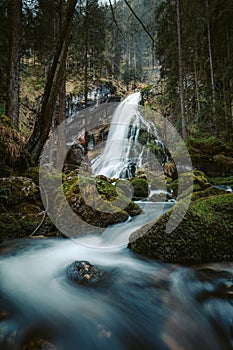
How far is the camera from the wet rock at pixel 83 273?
2418 millimetres

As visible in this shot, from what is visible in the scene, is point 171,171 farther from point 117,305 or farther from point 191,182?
point 117,305

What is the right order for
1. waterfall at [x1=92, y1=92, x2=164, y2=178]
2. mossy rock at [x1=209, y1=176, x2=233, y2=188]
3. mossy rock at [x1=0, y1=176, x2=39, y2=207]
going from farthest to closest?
waterfall at [x1=92, y1=92, x2=164, y2=178], mossy rock at [x1=209, y1=176, x2=233, y2=188], mossy rock at [x1=0, y1=176, x2=39, y2=207]

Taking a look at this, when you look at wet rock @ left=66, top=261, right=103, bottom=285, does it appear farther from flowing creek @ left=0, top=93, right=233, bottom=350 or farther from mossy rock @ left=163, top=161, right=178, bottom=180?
mossy rock @ left=163, top=161, right=178, bottom=180

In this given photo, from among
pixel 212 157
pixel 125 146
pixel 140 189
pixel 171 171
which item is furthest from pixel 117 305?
pixel 125 146

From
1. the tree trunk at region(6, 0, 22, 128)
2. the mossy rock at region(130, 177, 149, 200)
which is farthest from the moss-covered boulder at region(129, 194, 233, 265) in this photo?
the tree trunk at region(6, 0, 22, 128)

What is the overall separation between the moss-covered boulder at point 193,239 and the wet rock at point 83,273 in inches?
31.3

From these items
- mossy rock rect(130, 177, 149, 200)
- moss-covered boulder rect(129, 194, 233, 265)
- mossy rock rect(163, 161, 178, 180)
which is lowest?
mossy rock rect(130, 177, 149, 200)

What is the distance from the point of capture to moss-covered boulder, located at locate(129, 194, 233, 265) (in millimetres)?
2713

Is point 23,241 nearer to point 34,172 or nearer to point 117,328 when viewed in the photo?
point 34,172

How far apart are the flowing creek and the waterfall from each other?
465 inches

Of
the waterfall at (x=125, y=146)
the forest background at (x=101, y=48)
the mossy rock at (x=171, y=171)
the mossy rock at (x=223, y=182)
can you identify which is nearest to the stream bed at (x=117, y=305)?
the forest background at (x=101, y=48)

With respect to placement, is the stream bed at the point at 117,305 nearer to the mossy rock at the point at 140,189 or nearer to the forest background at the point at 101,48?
the forest background at the point at 101,48

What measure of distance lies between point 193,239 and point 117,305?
1.25m

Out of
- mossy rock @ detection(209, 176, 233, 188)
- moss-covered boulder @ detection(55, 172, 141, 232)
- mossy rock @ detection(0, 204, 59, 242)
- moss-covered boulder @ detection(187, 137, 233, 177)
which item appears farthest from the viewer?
moss-covered boulder @ detection(187, 137, 233, 177)
